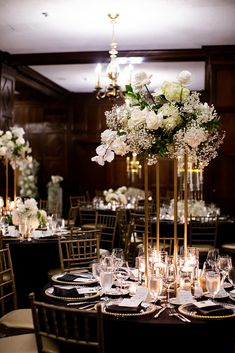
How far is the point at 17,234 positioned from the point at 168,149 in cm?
334

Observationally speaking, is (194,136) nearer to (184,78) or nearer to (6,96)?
(184,78)

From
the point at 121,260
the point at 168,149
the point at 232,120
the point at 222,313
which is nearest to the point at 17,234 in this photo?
the point at 121,260

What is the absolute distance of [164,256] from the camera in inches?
152

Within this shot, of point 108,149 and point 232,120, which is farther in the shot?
point 232,120

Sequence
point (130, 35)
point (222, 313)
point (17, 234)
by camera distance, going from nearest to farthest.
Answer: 1. point (222, 313)
2. point (17, 234)
3. point (130, 35)

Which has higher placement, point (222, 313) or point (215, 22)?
point (215, 22)

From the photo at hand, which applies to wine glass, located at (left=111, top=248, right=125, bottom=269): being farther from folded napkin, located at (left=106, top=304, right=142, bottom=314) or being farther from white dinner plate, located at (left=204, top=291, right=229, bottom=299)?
white dinner plate, located at (left=204, top=291, right=229, bottom=299)

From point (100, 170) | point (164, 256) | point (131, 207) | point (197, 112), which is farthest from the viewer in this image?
point (100, 170)

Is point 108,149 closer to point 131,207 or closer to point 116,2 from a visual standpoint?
point 116,2

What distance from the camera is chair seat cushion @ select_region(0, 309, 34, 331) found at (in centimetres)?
397

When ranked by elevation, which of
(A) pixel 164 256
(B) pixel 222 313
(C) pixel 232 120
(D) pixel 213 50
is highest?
(D) pixel 213 50

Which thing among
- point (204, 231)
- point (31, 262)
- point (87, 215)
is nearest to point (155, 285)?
point (31, 262)

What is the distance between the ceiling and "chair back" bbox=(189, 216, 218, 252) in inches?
108

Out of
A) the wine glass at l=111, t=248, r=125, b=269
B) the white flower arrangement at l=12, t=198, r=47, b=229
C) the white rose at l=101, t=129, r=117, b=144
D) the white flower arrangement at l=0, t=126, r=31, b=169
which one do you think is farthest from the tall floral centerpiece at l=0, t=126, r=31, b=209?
the white rose at l=101, t=129, r=117, b=144
